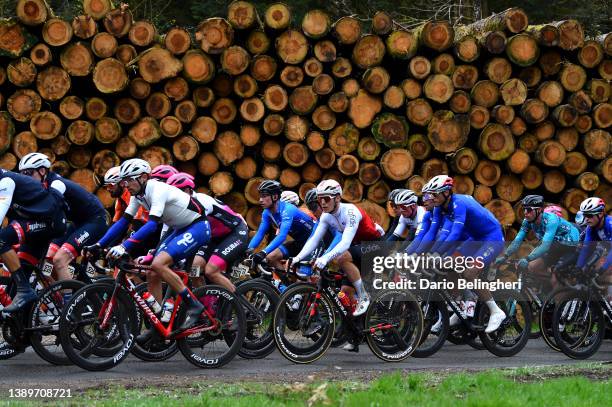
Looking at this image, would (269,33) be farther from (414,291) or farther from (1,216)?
(1,216)

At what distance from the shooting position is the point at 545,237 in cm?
1304

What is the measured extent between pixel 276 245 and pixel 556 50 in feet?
19.0

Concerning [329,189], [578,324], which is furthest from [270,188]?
[578,324]

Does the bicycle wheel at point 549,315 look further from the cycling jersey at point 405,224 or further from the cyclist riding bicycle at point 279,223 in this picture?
the cyclist riding bicycle at point 279,223

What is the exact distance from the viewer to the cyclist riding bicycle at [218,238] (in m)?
11.1

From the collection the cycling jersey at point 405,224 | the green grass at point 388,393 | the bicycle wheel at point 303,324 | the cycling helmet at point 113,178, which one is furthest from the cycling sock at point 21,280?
the cycling jersey at point 405,224

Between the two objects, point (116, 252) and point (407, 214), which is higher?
point (407, 214)

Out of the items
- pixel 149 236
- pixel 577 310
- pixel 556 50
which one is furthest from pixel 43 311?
pixel 556 50

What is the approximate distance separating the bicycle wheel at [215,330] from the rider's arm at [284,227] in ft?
8.52

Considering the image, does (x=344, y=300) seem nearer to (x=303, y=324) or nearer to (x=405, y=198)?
(x=303, y=324)

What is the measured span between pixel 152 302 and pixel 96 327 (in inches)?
26.4

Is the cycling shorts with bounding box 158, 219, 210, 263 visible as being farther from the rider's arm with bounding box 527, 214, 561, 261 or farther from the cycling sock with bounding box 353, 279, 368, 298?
the rider's arm with bounding box 527, 214, 561, 261

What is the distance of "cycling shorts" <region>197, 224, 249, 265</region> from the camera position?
11227 millimetres

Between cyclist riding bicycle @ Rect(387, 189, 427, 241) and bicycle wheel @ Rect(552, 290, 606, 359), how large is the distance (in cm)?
216
